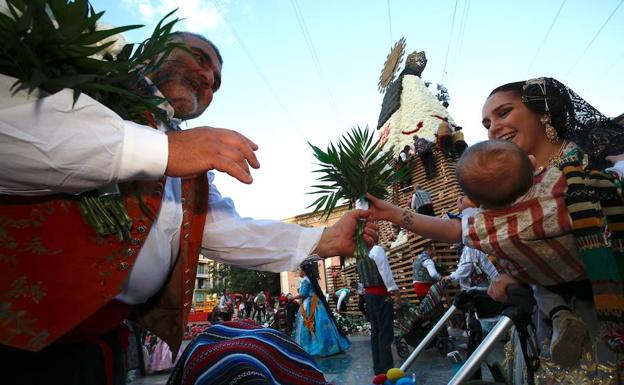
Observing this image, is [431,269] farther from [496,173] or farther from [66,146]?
[66,146]

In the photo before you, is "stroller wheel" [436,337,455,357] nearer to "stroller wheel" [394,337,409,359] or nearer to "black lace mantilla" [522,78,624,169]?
"stroller wheel" [394,337,409,359]

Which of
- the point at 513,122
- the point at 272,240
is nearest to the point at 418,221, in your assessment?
the point at 513,122

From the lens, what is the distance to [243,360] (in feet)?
4.08

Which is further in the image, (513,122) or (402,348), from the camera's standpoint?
(402,348)

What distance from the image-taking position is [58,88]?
956 millimetres

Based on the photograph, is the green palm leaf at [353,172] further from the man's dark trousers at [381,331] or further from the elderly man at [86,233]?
the man's dark trousers at [381,331]

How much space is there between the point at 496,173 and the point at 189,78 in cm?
160

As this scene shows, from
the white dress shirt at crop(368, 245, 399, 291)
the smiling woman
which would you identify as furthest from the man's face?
the white dress shirt at crop(368, 245, 399, 291)

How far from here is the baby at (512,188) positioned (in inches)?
54.4

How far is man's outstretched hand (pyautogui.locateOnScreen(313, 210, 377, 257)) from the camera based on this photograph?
1833 millimetres

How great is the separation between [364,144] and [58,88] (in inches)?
64.7

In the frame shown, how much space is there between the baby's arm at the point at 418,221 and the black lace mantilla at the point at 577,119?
2.34 ft

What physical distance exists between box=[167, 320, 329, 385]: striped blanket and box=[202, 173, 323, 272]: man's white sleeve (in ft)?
1.30

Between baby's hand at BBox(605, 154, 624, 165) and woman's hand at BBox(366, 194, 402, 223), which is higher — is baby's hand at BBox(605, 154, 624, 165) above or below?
above
